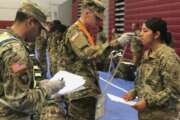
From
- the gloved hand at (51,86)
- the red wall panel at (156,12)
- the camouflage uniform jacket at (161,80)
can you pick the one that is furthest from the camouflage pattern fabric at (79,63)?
the red wall panel at (156,12)

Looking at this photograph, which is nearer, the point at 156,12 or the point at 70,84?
the point at 70,84

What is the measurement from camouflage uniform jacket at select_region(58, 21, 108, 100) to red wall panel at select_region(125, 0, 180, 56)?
7113mm

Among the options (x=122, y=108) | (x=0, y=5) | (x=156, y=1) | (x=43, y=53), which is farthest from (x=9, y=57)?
(x=0, y=5)

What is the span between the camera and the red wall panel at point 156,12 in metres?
11.8

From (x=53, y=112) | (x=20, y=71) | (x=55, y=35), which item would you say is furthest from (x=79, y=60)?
(x=55, y=35)

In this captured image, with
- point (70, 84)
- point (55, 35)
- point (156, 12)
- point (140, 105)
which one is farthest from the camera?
point (156, 12)

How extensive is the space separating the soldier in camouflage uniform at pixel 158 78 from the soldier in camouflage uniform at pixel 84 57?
0.46 meters

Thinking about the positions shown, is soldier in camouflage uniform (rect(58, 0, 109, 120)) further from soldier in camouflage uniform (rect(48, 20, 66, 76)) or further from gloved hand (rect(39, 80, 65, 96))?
soldier in camouflage uniform (rect(48, 20, 66, 76))

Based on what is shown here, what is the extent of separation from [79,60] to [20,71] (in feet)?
5.47

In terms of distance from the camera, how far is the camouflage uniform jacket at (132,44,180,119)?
4.21 m

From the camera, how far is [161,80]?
4.30 m

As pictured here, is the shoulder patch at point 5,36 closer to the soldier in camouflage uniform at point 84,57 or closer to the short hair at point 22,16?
the short hair at point 22,16

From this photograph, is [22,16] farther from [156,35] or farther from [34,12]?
[156,35]

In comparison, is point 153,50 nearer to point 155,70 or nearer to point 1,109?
point 155,70
